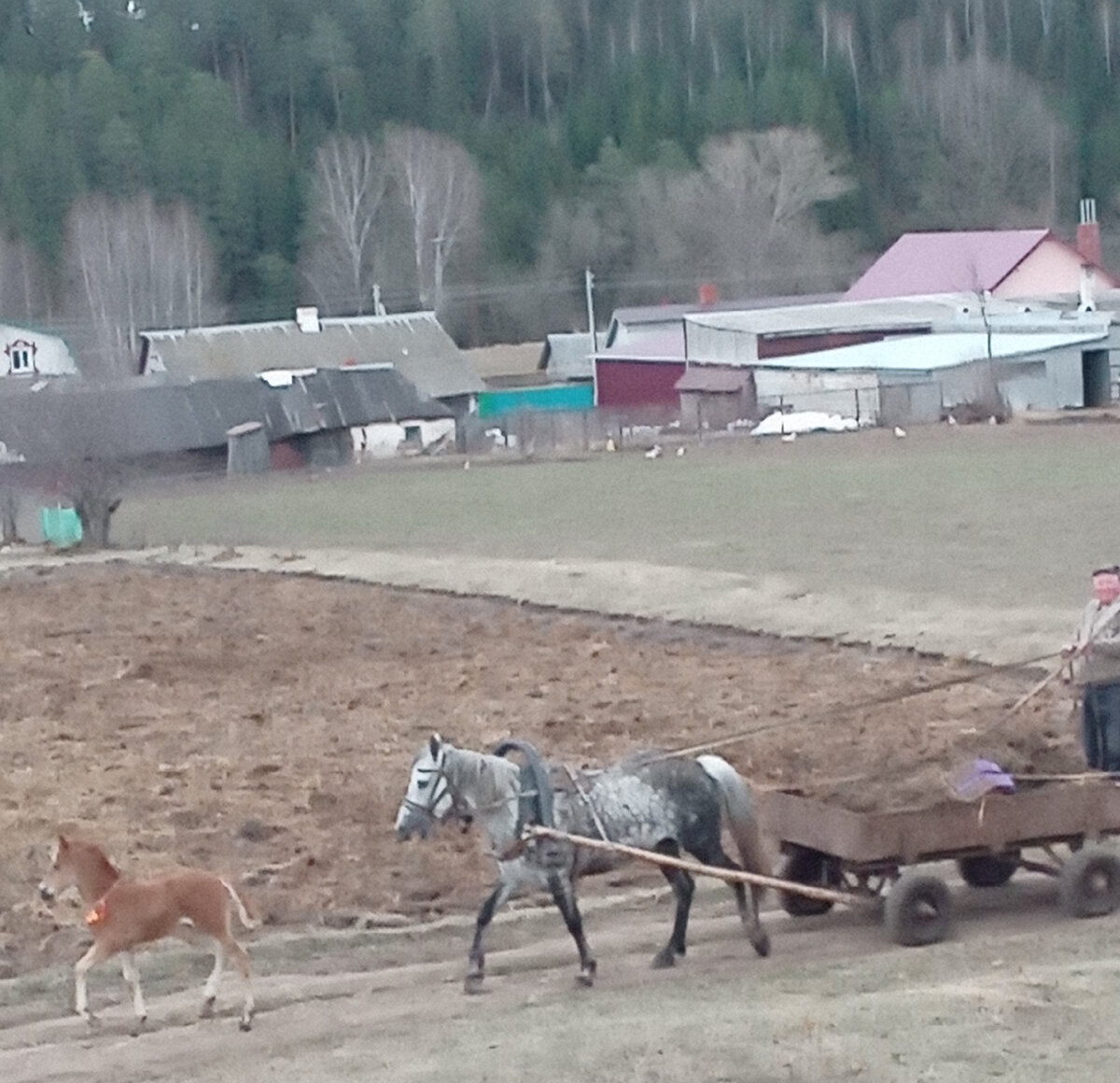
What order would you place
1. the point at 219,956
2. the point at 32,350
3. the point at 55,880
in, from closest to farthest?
the point at 55,880, the point at 219,956, the point at 32,350

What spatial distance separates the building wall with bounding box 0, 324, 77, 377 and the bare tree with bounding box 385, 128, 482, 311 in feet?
68.9

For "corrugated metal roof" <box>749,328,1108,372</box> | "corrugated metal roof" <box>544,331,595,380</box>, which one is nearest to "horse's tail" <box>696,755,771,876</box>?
"corrugated metal roof" <box>749,328,1108,372</box>

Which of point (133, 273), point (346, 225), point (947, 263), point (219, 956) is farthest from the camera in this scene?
point (346, 225)

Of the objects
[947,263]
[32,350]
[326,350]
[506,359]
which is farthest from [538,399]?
[32,350]

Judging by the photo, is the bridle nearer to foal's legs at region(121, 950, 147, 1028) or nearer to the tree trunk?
foal's legs at region(121, 950, 147, 1028)

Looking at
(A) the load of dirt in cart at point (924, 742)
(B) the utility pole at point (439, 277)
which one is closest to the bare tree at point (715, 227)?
(B) the utility pole at point (439, 277)

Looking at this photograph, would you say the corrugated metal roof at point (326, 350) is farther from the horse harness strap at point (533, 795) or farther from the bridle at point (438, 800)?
the bridle at point (438, 800)

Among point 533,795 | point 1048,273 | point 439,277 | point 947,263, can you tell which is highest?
point 439,277

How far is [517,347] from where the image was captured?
101 metres

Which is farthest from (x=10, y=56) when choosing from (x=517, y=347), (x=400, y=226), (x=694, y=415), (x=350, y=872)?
(x=350, y=872)

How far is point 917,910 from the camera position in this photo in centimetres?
1076

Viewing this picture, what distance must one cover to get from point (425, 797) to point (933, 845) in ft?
8.17

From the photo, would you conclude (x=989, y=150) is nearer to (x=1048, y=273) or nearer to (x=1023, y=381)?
(x=1048, y=273)

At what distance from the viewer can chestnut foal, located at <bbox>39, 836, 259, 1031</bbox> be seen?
31.4 feet
